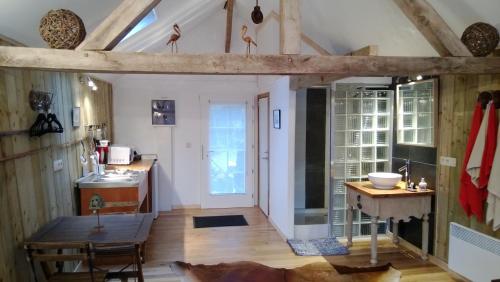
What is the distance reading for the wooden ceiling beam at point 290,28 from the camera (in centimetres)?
238

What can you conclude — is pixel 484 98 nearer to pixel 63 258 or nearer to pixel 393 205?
pixel 393 205

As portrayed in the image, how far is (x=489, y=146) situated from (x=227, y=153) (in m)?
3.97

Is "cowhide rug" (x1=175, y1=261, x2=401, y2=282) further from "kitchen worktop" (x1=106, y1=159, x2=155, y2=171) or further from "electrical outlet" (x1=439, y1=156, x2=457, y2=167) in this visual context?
"kitchen worktop" (x1=106, y1=159, x2=155, y2=171)

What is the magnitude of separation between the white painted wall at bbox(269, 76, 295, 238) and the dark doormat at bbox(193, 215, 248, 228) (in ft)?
1.71

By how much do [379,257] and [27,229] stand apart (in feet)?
11.6

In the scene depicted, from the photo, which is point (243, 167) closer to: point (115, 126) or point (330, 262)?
point (115, 126)

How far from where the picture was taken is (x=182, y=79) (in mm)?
5828

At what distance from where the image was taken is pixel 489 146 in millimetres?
2939

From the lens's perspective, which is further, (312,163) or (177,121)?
(177,121)

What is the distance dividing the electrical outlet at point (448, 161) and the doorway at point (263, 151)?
8.33 feet

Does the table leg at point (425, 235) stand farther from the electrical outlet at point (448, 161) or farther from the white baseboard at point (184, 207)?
the white baseboard at point (184, 207)

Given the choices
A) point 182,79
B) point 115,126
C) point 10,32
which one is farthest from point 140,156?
point 10,32

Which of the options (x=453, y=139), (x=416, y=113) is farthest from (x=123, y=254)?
(x=416, y=113)

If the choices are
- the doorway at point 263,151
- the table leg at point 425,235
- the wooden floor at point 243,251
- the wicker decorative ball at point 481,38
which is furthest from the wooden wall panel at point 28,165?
the table leg at point 425,235
